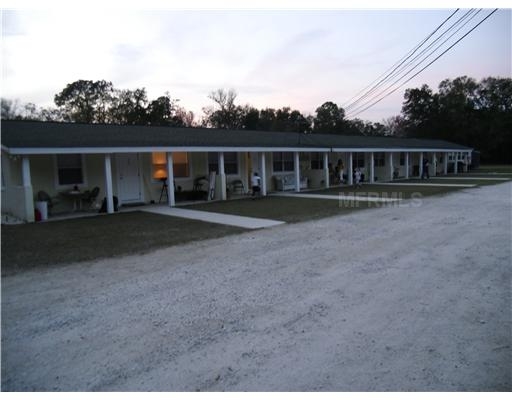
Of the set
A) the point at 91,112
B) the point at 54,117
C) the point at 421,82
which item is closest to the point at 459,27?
the point at 91,112

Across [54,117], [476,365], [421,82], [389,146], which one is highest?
[421,82]

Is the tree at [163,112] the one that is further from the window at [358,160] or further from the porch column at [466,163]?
the porch column at [466,163]

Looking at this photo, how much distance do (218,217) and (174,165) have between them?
5.98 meters

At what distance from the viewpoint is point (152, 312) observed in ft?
12.4

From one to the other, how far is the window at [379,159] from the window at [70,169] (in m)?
21.4

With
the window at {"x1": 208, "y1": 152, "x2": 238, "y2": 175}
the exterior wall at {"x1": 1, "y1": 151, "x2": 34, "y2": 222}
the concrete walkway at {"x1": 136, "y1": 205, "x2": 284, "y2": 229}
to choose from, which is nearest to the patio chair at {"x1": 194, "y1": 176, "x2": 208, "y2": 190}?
the window at {"x1": 208, "y1": 152, "x2": 238, "y2": 175}

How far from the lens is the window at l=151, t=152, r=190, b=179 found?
49.5 feet

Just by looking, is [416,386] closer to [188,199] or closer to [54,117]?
[188,199]

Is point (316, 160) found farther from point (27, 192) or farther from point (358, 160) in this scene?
point (27, 192)

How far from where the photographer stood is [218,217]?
10.6 meters

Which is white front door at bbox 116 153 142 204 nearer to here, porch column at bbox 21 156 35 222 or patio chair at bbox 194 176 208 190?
patio chair at bbox 194 176 208 190

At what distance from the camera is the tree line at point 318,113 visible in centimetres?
4422

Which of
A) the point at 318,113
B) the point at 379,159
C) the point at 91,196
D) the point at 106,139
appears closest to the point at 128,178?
the point at 91,196

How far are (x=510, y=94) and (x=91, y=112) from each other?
189 ft
